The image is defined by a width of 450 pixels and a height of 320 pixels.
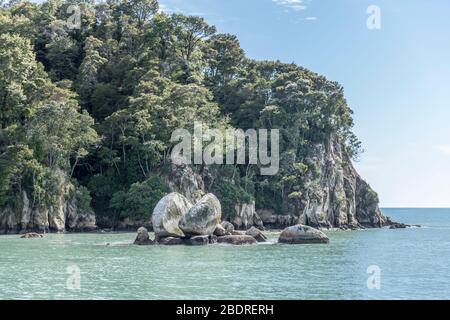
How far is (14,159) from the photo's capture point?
47344 mm

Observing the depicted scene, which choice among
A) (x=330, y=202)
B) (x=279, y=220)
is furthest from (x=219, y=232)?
(x=330, y=202)

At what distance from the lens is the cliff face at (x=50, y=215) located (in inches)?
1882

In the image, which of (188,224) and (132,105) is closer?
(188,224)

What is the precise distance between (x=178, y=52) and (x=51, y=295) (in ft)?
180

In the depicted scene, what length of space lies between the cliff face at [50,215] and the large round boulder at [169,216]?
1698 centimetres

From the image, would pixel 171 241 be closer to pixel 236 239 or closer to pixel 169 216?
pixel 169 216

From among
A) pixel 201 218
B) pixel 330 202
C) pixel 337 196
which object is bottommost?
pixel 201 218

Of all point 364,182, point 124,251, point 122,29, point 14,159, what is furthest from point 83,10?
point 124,251

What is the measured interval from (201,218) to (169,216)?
2021mm

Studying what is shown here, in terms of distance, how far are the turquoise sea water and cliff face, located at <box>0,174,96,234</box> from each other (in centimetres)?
1432

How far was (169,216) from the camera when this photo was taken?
35062 millimetres

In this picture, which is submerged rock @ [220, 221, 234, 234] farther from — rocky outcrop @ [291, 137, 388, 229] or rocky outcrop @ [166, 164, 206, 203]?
rocky outcrop @ [291, 137, 388, 229]

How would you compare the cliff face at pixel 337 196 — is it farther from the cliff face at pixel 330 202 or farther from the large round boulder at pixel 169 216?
the large round boulder at pixel 169 216
